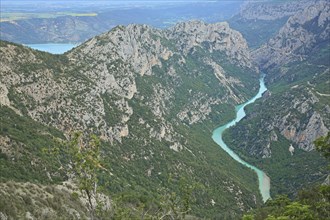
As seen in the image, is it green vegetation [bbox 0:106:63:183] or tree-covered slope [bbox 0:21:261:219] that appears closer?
green vegetation [bbox 0:106:63:183]

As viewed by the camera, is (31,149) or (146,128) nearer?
(31,149)

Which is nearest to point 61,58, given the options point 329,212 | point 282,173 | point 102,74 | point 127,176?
point 102,74

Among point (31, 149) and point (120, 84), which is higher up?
point (31, 149)

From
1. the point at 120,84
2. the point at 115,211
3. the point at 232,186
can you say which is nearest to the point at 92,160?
the point at 115,211

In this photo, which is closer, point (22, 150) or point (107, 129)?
point (22, 150)

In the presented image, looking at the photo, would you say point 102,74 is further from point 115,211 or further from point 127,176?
point 115,211

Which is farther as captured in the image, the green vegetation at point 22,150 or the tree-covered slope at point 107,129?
the tree-covered slope at point 107,129

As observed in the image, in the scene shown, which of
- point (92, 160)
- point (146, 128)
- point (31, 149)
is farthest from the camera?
→ point (146, 128)

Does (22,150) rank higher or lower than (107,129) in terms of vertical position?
higher

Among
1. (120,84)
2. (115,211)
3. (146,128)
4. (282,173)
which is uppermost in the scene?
(115,211)

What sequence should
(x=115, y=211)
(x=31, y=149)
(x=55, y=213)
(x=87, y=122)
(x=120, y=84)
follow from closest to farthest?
(x=115, y=211)
(x=55, y=213)
(x=31, y=149)
(x=87, y=122)
(x=120, y=84)
